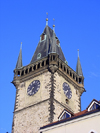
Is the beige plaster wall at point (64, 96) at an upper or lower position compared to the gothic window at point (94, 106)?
upper

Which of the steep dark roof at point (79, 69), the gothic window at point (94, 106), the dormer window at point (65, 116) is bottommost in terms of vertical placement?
the gothic window at point (94, 106)

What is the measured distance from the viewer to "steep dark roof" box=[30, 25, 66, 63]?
49.7 metres

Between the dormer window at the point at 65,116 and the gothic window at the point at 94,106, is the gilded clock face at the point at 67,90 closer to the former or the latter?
the dormer window at the point at 65,116

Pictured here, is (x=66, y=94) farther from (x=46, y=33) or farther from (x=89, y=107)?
(x=89, y=107)

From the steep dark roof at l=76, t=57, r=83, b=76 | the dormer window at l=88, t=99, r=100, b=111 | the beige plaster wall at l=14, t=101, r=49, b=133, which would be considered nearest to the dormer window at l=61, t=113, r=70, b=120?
the dormer window at l=88, t=99, r=100, b=111

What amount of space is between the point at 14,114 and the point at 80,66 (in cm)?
1345

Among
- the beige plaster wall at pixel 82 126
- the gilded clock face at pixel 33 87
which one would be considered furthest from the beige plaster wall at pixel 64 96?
the beige plaster wall at pixel 82 126

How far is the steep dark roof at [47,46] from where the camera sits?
163 ft

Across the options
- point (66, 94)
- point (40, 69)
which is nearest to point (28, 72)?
point (40, 69)

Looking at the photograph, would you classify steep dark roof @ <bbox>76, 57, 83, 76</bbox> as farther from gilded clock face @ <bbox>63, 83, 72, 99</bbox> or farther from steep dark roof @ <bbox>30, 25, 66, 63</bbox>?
gilded clock face @ <bbox>63, 83, 72, 99</bbox>

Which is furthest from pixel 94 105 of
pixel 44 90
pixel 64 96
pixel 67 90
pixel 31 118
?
pixel 67 90

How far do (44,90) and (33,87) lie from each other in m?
2.15

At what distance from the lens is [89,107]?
26703 millimetres

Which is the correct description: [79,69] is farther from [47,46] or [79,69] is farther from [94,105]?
[94,105]
